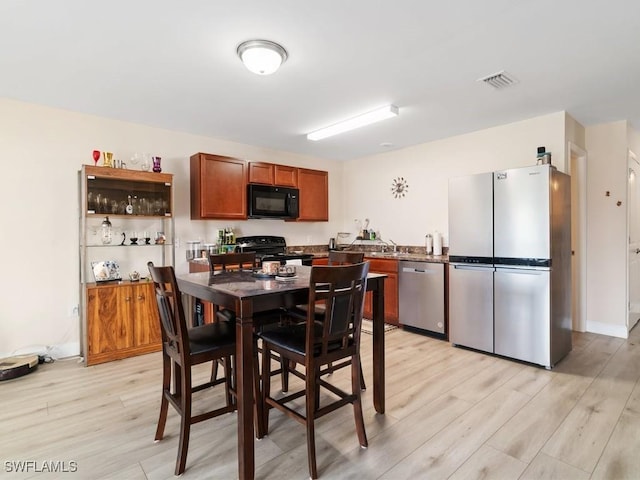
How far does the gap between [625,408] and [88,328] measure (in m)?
4.31

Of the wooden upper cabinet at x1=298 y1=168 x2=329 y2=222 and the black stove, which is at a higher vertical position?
the wooden upper cabinet at x1=298 y1=168 x2=329 y2=222

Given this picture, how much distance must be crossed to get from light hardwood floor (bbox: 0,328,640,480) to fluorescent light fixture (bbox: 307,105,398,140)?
95.7 inches

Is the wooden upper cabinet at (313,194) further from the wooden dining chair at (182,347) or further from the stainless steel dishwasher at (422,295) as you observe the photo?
the wooden dining chair at (182,347)

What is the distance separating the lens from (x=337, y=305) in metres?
1.81

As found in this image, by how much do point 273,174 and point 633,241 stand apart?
15.3 feet

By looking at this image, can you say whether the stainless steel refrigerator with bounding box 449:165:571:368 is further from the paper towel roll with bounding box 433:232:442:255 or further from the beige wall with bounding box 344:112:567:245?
the paper towel roll with bounding box 433:232:442:255

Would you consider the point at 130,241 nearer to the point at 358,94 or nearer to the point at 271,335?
the point at 271,335

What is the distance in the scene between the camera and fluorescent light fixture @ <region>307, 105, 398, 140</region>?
133 inches

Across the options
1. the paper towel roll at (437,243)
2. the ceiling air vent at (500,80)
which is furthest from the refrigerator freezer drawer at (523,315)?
the ceiling air vent at (500,80)

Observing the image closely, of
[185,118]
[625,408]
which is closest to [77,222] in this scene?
[185,118]

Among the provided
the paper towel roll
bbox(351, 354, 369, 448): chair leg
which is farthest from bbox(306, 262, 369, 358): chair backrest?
the paper towel roll

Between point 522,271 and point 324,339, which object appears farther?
point 522,271

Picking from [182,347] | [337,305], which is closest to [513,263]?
[337,305]

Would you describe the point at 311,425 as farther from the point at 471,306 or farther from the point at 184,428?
the point at 471,306
